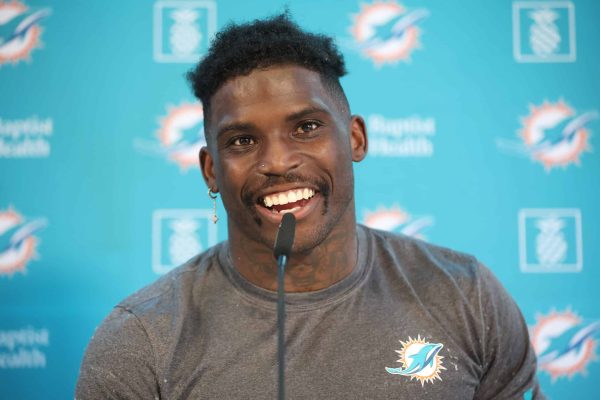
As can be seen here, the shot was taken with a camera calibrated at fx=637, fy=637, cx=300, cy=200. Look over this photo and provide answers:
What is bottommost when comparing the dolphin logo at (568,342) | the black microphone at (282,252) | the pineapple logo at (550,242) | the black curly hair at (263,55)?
the dolphin logo at (568,342)

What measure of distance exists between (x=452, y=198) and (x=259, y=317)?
37.9 inches

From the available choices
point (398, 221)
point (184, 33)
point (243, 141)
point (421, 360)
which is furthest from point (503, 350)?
point (184, 33)

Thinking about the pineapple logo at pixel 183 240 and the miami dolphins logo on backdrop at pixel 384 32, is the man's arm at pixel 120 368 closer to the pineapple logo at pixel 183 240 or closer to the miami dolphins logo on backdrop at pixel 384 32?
the pineapple logo at pixel 183 240

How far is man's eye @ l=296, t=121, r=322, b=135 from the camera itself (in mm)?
1141

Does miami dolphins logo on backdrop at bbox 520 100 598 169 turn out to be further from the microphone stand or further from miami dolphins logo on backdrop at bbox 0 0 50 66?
miami dolphins logo on backdrop at bbox 0 0 50 66

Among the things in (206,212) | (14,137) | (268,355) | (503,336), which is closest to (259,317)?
(268,355)

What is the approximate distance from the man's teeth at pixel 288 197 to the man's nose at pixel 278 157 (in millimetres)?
38

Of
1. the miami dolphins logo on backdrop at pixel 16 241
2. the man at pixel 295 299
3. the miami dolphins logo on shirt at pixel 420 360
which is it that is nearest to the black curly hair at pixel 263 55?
the man at pixel 295 299

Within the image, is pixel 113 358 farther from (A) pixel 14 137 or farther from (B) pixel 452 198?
(B) pixel 452 198

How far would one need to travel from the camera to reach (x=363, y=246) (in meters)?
1.31

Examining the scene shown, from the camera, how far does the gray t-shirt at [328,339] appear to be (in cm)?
110

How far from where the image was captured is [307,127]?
1147 mm

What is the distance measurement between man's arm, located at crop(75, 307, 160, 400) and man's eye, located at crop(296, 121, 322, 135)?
1.49 ft

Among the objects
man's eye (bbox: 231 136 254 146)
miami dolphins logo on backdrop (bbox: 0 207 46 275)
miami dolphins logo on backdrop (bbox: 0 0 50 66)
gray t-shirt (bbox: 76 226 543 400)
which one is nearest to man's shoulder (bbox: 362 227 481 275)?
gray t-shirt (bbox: 76 226 543 400)
